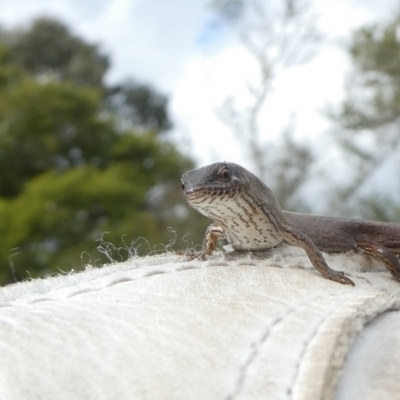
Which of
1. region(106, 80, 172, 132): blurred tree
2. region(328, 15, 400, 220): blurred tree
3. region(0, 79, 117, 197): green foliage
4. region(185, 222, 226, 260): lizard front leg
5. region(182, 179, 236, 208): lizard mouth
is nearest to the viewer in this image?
region(182, 179, 236, 208): lizard mouth

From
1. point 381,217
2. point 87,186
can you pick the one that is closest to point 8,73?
point 87,186

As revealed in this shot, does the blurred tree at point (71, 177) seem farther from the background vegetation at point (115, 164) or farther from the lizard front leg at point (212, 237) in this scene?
the lizard front leg at point (212, 237)

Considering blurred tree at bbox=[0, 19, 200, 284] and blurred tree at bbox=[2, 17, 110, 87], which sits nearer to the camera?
blurred tree at bbox=[0, 19, 200, 284]

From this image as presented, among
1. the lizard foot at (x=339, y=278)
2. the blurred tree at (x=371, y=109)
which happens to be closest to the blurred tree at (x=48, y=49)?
the blurred tree at (x=371, y=109)

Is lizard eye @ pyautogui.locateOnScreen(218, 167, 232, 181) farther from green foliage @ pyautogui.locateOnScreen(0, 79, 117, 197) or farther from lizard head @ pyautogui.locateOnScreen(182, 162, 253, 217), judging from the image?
green foliage @ pyautogui.locateOnScreen(0, 79, 117, 197)

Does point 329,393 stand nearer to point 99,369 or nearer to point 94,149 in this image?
point 99,369

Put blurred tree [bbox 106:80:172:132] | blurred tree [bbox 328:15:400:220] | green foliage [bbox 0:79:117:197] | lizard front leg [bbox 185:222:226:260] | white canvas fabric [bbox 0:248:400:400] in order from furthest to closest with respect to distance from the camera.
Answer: blurred tree [bbox 106:80:172:132], green foliage [bbox 0:79:117:197], blurred tree [bbox 328:15:400:220], lizard front leg [bbox 185:222:226:260], white canvas fabric [bbox 0:248:400:400]

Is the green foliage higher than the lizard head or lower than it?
higher

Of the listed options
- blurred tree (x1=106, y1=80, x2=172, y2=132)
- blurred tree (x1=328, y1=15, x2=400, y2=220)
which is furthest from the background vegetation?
blurred tree (x1=106, y1=80, x2=172, y2=132)
